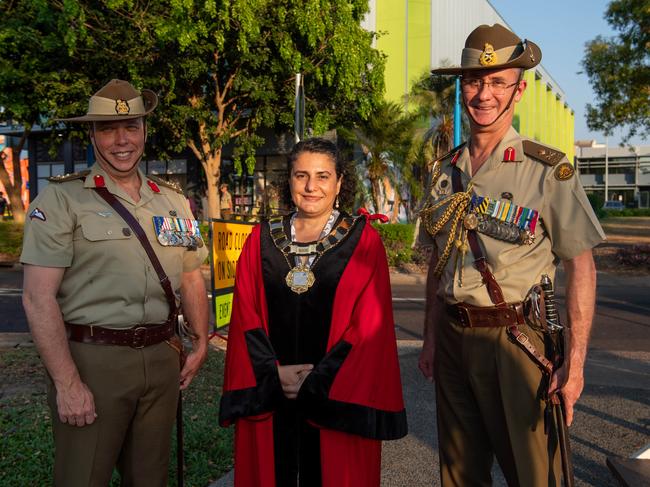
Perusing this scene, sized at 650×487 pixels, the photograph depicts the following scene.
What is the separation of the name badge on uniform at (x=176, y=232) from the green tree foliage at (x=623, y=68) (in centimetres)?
1737

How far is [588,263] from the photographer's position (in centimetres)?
250

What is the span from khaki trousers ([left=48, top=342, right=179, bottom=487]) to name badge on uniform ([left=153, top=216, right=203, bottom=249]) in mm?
474

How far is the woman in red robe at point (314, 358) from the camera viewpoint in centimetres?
261

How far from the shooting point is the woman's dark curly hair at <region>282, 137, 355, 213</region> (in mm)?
2752

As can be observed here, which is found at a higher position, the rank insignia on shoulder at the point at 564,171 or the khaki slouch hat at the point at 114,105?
the khaki slouch hat at the point at 114,105

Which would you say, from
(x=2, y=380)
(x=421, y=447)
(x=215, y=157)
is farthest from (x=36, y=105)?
(x=421, y=447)

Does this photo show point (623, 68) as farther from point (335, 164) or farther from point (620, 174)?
point (620, 174)

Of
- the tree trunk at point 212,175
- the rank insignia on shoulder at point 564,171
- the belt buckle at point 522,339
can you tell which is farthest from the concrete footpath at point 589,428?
the tree trunk at point 212,175

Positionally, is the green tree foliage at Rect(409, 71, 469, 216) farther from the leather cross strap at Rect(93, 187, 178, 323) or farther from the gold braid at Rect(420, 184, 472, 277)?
the leather cross strap at Rect(93, 187, 178, 323)

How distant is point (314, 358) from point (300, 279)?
0.35 meters

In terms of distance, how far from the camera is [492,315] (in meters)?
2.59

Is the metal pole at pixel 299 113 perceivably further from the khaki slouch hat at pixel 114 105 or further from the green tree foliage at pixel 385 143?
the green tree foliage at pixel 385 143

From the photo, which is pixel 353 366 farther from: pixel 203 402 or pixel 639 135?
pixel 639 135

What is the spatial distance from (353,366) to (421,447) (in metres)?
1.97
